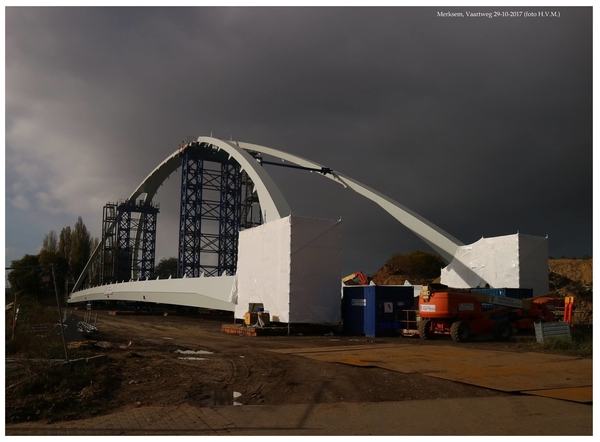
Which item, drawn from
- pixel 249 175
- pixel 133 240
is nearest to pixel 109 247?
pixel 133 240

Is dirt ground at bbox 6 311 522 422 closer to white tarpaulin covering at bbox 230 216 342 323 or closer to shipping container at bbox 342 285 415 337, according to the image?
white tarpaulin covering at bbox 230 216 342 323

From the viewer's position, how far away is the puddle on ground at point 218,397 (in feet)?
24.1

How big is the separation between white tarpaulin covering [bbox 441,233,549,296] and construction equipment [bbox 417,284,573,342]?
576 centimetres

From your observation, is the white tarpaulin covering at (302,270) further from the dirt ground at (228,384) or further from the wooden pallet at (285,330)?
the dirt ground at (228,384)

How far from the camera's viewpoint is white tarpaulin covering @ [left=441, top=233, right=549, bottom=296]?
23.2 metres

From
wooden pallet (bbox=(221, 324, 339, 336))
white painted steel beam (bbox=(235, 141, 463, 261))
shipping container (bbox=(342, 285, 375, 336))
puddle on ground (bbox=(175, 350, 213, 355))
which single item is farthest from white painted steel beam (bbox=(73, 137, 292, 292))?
puddle on ground (bbox=(175, 350, 213, 355))

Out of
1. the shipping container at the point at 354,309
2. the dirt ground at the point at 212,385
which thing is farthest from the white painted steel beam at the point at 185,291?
the dirt ground at the point at 212,385

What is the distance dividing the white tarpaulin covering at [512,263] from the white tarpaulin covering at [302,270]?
27.3ft

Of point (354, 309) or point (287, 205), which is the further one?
point (287, 205)

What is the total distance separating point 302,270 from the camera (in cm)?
1978

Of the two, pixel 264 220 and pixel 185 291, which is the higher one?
pixel 264 220

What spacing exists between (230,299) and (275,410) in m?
17.6

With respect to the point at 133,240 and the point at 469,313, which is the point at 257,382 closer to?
the point at 469,313

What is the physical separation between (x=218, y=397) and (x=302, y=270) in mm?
12097
